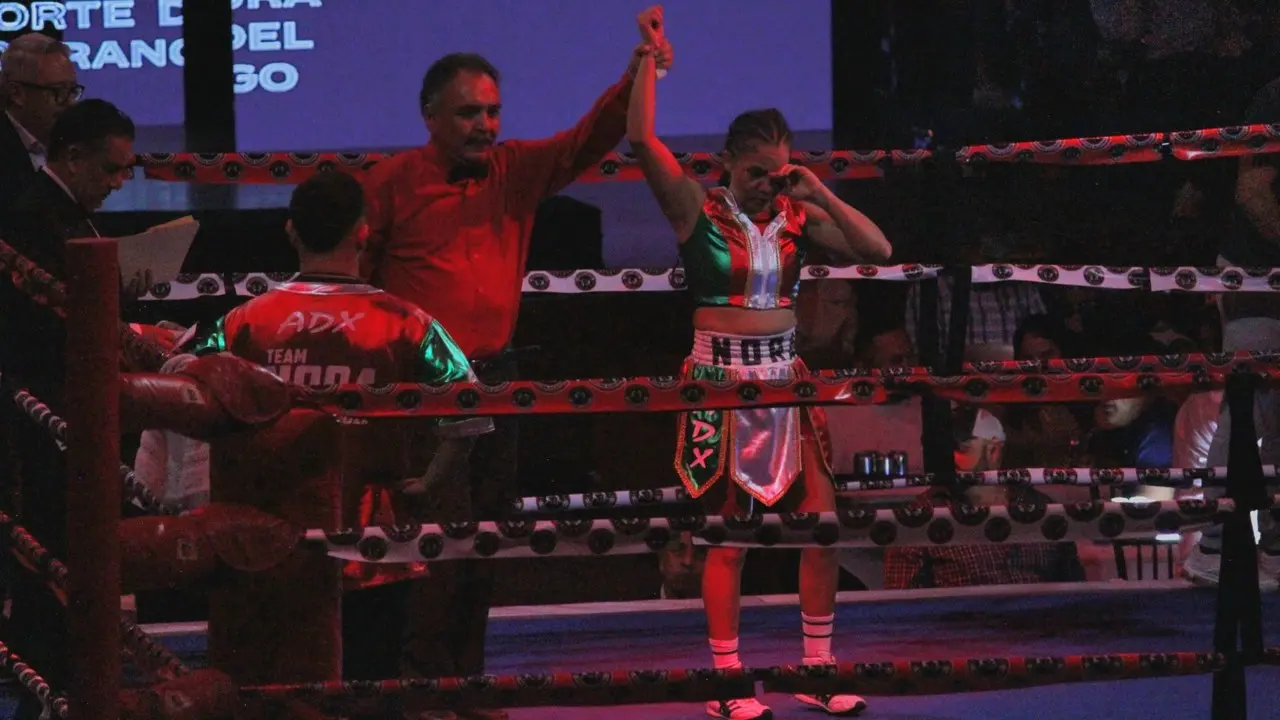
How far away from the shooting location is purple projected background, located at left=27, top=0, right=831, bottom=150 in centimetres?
571

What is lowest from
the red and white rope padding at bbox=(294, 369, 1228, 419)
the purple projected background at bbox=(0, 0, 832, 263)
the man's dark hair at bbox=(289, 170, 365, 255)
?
the red and white rope padding at bbox=(294, 369, 1228, 419)

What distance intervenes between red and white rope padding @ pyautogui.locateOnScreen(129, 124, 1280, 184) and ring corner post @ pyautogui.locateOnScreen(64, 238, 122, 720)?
5.47 ft

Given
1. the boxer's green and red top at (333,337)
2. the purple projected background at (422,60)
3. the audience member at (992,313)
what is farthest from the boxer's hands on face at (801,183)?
the purple projected background at (422,60)

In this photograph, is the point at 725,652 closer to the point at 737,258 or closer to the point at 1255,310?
the point at 737,258

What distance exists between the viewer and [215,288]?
3.67 metres

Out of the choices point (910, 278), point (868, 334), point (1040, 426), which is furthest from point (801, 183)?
point (868, 334)

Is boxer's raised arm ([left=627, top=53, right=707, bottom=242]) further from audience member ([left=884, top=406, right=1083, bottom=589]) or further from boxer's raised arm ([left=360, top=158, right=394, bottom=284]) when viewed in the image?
audience member ([left=884, top=406, right=1083, bottom=589])

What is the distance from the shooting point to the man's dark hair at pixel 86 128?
2.83m

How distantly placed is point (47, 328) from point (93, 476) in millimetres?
847

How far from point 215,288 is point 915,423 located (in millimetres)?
2080

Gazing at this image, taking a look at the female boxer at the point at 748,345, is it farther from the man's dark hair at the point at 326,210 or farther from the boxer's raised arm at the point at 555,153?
the man's dark hair at the point at 326,210

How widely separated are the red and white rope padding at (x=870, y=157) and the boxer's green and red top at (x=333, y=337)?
947 mm

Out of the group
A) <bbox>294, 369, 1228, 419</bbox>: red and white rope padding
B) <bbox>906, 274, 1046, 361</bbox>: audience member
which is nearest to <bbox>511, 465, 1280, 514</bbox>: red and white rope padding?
<bbox>294, 369, 1228, 419</bbox>: red and white rope padding

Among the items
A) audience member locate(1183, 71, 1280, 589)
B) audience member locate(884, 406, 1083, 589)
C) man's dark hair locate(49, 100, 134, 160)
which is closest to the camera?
man's dark hair locate(49, 100, 134, 160)
